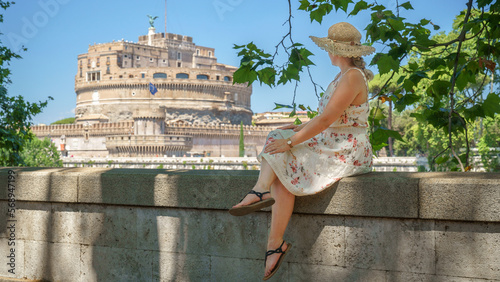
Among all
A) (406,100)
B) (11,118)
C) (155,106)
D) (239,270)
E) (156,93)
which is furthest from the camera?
(156,93)

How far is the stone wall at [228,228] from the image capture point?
2.53m

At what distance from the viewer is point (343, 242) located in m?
2.78

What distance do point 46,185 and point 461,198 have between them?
2.52 meters

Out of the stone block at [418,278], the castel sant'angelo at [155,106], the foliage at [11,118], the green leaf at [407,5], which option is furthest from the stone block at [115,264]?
the castel sant'angelo at [155,106]

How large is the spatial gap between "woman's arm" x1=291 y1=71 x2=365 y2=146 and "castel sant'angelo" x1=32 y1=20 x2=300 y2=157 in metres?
39.3

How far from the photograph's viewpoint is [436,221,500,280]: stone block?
8.10ft

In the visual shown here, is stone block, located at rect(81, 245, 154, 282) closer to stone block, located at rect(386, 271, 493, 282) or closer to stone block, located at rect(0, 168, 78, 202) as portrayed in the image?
stone block, located at rect(0, 168, 78, 202)

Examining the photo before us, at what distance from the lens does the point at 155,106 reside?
181 feet

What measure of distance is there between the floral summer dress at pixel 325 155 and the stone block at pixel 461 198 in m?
0.38

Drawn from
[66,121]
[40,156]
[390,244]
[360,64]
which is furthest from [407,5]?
[66,121]

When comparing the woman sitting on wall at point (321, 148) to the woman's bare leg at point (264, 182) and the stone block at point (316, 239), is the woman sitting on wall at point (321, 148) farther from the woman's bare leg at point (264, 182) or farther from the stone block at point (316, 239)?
the stone block at point (316, 239)

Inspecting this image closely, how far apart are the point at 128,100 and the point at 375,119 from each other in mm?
54022

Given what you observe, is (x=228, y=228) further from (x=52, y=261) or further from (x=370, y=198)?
(x=52, y=261)

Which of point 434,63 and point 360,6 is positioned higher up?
point 360,6
